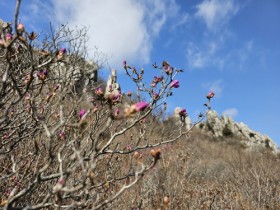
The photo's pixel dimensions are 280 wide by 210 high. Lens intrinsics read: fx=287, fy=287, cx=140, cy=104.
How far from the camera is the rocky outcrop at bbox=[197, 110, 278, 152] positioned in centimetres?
2870

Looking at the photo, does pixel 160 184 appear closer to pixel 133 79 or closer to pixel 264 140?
pixel 133 79

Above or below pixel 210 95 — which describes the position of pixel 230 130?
above

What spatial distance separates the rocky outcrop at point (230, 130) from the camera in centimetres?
2870

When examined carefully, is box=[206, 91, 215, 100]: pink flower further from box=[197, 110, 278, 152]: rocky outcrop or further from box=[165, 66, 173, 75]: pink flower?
box=[197, 110, 278, 152]: rocky outcrop

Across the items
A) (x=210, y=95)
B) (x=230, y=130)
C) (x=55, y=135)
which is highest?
(x=230, y=130)

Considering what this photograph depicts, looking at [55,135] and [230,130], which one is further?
[230,130]

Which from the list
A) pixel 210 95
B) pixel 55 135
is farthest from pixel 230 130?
pixel 55 135

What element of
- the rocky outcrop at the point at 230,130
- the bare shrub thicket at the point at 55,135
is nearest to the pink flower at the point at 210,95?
the bare shrub thicket at the point at 55,135

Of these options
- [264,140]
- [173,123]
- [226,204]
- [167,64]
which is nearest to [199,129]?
[264,140]

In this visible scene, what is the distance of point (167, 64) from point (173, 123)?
19725mm

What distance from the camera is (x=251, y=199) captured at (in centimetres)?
509

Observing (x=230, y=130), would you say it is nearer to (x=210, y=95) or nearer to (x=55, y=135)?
(x=210, y=95)

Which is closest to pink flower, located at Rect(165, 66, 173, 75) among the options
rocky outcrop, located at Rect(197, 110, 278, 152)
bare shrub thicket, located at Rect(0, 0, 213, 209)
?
bare shrub thicket, located at Rect(0, 0, 213, 209)

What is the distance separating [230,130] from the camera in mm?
29375
